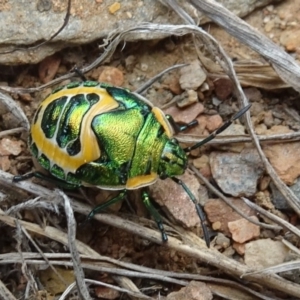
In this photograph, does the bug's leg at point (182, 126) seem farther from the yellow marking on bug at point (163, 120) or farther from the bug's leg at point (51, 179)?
the bug's leg at point (51, 179)

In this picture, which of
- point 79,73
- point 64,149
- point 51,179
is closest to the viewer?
point 64,149

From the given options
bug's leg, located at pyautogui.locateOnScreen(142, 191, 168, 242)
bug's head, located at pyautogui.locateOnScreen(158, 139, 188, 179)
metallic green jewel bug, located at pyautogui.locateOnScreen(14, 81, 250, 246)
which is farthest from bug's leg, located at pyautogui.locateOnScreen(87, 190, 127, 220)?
bug's head, located at pyautogui.locateOnScreen(158, 139, 188, 179)

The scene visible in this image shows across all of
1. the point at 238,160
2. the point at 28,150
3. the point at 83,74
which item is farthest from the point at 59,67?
the point at 238,160

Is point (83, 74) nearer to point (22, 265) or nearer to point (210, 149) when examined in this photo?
point (210, 149)

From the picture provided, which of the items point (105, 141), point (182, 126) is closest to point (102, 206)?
point (105, 141)

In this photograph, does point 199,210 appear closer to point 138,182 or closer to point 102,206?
point 138,182

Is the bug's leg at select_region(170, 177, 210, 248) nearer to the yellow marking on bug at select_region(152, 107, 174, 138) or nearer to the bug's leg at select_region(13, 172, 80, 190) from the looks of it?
the yellow marking on bug at select_region(152, 107, 174, 138)

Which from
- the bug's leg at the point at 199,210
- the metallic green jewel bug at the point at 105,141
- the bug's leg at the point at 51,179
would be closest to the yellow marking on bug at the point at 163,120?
the metallic green jewel bug at the point at 105,141
